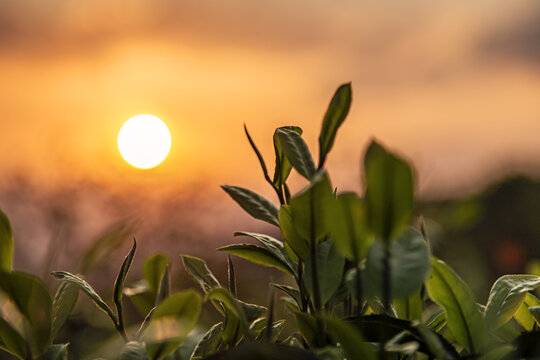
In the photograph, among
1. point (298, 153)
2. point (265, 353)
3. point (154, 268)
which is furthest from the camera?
point (154, 268)

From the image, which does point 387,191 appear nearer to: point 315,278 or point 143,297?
point 315,278

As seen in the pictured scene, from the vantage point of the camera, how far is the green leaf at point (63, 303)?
0.40 meters

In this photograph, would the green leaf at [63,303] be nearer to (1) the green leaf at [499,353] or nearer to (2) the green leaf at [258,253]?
(2) the green leaf at [258,253]

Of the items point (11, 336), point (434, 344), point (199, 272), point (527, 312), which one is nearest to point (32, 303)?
point (11, 336)

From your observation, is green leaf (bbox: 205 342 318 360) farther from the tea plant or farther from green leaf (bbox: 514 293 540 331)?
green leaf (bbox: 514 293 540 331)

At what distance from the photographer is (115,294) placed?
1.36ft

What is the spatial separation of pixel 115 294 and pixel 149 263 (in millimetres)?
120

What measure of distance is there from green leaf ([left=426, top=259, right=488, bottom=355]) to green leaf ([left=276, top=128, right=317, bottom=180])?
104 mm

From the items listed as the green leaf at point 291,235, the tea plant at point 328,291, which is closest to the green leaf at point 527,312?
the tea plant at point 328,291

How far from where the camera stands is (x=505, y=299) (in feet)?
1.26

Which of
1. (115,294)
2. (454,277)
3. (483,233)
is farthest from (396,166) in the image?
(483,233)

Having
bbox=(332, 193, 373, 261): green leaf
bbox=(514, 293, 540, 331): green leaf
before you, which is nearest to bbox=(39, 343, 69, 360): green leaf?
bbox=(332, 193, 373, 261): green leaf

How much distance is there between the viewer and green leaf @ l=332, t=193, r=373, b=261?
287 millimetres

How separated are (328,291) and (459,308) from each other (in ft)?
0.30
